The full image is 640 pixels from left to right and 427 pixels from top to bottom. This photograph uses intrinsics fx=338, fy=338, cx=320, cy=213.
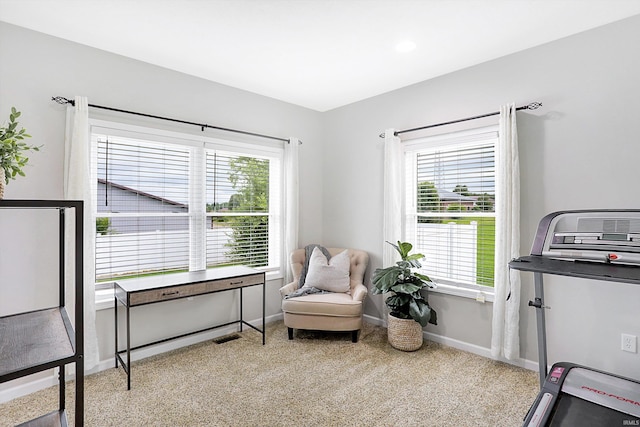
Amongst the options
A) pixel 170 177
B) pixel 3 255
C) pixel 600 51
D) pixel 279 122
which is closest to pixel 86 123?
pixel 170 177

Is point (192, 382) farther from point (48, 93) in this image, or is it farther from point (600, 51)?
point (600, 51)

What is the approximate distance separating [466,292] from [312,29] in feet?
8.88

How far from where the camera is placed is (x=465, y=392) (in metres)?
2.54

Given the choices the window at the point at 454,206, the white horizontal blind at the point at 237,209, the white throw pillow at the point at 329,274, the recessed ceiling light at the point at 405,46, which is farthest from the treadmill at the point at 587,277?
the white horizontal blind at the point at 237,209

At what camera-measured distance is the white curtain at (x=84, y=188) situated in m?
2.63

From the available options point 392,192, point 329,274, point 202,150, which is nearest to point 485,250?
point 392,192

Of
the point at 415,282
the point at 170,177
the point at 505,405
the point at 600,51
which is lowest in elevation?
the point at 505,405

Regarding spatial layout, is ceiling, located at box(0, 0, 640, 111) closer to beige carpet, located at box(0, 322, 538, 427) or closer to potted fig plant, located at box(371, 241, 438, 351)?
potted fig plant, located at box(371, 241, 438, 351)

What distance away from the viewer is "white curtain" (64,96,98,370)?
2631 mm

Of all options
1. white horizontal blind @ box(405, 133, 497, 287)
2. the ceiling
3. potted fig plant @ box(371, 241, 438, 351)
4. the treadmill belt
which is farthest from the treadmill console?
the ceiling

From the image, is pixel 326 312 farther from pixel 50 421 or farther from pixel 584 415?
pixel 50 421

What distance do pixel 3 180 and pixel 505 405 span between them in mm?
3151

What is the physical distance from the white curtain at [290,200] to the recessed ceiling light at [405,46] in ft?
5.59

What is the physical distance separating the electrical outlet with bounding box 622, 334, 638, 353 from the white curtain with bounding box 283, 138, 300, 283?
3027 mm
